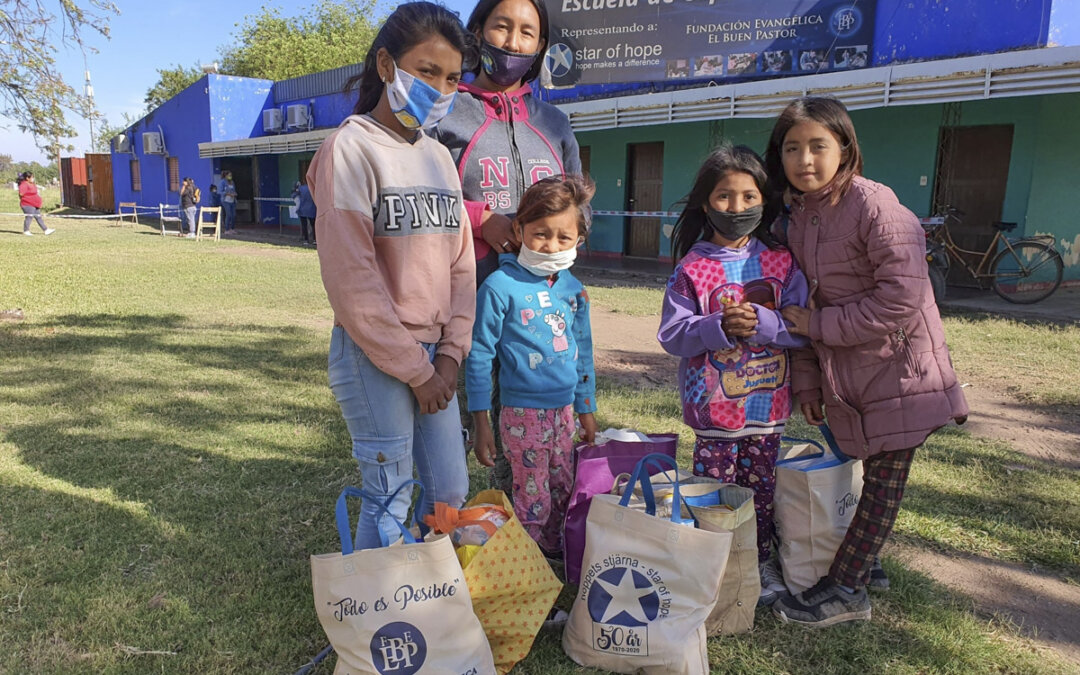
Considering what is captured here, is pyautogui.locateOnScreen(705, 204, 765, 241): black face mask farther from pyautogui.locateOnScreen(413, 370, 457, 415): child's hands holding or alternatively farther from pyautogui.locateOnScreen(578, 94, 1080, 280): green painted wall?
pyautogui.locateOnScreen(578, 94, 1080, 280): green painted wall

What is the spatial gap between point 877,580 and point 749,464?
699 millimetres

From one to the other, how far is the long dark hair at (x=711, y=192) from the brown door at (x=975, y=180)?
956 cm

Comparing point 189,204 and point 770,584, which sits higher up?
point 189,204

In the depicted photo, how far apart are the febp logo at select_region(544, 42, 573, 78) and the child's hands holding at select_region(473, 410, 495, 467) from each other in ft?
42.9

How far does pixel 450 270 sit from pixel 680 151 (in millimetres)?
12500

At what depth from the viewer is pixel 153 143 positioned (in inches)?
1089

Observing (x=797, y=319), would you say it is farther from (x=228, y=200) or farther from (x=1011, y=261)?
(x=228, y=200)

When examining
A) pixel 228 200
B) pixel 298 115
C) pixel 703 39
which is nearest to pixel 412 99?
pixel 703 39

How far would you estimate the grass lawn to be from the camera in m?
2.42

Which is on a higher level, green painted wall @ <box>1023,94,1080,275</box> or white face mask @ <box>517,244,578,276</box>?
green painted wall @ <box>1023,94,1080,275</box>

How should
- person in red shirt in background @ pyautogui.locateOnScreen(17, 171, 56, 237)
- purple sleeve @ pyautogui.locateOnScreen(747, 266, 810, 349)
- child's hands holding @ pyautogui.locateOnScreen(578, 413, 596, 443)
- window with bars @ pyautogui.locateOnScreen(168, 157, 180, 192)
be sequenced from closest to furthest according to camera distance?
purple sleeve @ pyautogui.locateOnScreen(747, 266, 810, 349) → child's hands holding @ pyautogui.locateOnScreen(578, 413, 596, 443) → person in red shirt in background @ pyautogui.locateOnScreen(17, 171, 56, 237) → window with bars @ pyautogui.locateOnScreen(168, 157, 180, 192)

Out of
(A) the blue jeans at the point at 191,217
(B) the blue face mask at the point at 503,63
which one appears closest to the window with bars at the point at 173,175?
(A) the blue jeans at the point at 191,217

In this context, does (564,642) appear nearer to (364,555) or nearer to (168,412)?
(364,555)

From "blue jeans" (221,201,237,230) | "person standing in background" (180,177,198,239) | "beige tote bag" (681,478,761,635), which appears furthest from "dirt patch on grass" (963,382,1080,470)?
"blue jeans" (221,201,237,230)
